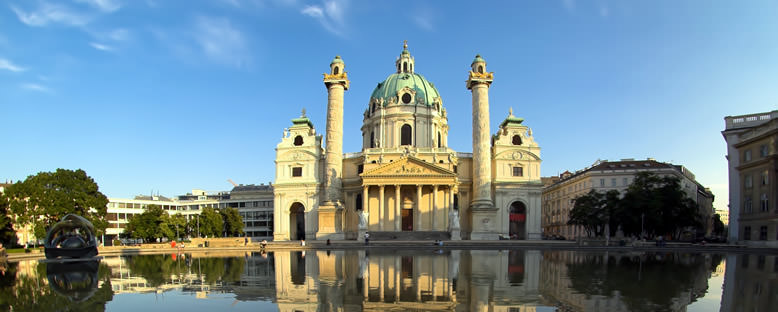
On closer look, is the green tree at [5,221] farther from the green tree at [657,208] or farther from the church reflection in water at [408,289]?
the green tree at [657,208]

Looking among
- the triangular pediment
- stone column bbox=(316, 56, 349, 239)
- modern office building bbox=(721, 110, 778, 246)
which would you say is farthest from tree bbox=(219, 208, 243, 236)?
modern office building bbox=(721, 110, 778, 246)

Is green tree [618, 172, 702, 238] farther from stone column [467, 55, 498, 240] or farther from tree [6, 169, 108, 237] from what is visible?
tree [6, 169, 108, 237]

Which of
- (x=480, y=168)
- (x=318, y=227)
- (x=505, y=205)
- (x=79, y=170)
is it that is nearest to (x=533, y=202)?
(x=505, y=205)

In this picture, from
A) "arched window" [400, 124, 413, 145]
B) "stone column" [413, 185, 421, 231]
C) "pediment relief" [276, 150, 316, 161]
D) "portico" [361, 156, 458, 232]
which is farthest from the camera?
"arched window" [400, 124, 413, 145]

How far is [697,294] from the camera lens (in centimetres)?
1556

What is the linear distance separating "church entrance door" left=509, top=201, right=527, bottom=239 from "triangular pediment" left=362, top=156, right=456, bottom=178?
38.9ft

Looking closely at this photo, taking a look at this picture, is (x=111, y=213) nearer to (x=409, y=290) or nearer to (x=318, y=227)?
(x=318, y=227)

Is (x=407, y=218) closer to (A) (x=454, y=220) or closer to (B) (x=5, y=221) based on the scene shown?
(A) (x=454, y=220)

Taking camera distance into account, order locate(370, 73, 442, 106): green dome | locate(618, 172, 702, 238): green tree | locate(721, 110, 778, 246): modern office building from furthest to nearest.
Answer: locate(370, 73, 442, 106): green dome < locate(618, 172, 702, 238): green tree < locate(721, 110, 778, 246): modern office building

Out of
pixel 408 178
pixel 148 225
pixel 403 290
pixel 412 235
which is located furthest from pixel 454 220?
pixel 403 290

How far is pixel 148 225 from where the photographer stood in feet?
242

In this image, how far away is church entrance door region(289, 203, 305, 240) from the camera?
7519 cm

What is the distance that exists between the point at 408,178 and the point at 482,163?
9573 mm

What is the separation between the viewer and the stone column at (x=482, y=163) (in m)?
64.6
